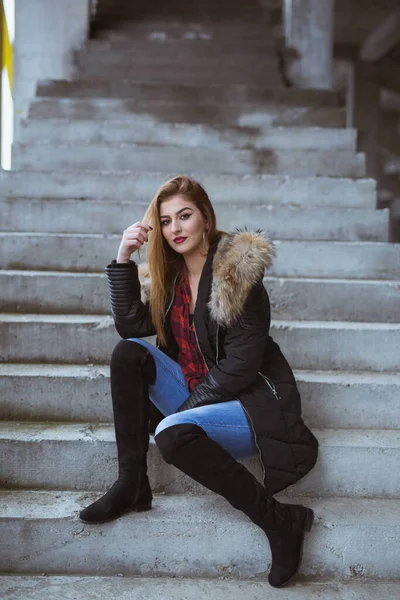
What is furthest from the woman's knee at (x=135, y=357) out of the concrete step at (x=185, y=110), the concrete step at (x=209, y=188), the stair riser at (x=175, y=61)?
the stair riser at (x=175, y=61)

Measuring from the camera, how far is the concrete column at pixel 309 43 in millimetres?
6453

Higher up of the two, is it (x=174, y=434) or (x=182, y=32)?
(x=182, y=32)

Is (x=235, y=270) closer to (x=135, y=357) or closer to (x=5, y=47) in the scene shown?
(x=135, y=357)

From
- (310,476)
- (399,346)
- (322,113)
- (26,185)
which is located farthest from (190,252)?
(322,113)

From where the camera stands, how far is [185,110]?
507 centimetres

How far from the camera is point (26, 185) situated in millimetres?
3998

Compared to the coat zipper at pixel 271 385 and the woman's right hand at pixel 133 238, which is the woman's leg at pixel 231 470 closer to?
the coat zipper at pixel 271 385

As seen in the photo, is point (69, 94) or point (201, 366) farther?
point (69, 94)

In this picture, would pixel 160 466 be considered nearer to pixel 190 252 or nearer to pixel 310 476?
pixel 310 476

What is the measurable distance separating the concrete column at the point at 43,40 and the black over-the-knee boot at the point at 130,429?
4.65m

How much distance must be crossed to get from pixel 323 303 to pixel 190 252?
40.8 inches

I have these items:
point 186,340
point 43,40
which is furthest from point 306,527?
point 43,40

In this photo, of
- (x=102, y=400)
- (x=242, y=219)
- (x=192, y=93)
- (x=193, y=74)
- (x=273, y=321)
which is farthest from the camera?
(x=193, y=74)

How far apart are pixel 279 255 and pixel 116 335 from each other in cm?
107
